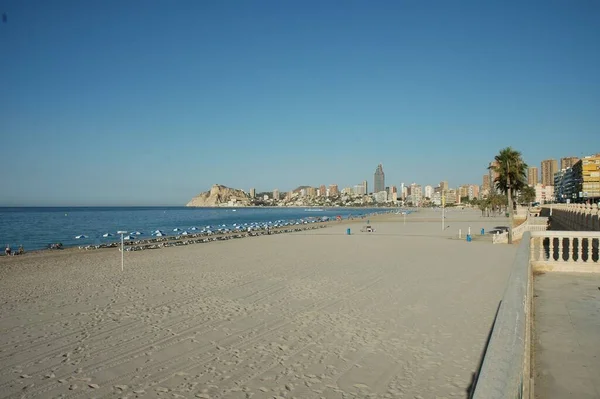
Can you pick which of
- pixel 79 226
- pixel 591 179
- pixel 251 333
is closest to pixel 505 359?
pixel 251 333

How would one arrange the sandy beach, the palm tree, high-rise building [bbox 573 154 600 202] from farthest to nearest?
high-rise building [bbox 573 154 600 202]
the palm tree
the sandy beach

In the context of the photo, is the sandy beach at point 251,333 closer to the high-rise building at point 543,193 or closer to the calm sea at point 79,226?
the calm sea at point 79,226

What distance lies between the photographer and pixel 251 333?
316 inches

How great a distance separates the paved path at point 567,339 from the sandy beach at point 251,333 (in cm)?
111

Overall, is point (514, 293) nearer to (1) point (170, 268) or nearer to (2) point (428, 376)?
(2) point (428, 376)

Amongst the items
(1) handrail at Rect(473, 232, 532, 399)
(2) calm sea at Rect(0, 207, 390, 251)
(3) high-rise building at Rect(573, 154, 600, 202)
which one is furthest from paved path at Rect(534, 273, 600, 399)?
(3) high-rise building at Rect(573, 154, 600, 202)

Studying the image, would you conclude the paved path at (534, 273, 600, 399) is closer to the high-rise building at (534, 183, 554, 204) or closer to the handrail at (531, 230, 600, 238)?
the handrail at (531, 230, 600, 238)

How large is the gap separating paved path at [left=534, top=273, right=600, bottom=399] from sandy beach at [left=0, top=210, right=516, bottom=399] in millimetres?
1110

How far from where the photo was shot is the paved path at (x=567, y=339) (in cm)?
421

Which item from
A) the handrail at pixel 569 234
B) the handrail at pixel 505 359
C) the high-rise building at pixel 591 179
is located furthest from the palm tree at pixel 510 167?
the high-rise building at pixel 591 179

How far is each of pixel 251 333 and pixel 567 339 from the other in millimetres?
5080

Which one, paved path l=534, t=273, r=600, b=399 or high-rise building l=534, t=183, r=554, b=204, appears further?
high-rise building l=534, t=183, r=554, b=204

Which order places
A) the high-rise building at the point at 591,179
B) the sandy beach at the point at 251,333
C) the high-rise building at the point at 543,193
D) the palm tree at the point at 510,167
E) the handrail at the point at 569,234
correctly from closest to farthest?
the sandy beach at the point at 251,333
the handrail at the point at 569,234
the palm tree at the point at 510,167
the high-rise building at the point at 591,179
the high-rise building at the point at 543,193

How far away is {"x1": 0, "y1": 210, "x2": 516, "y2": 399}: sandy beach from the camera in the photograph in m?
5.75
